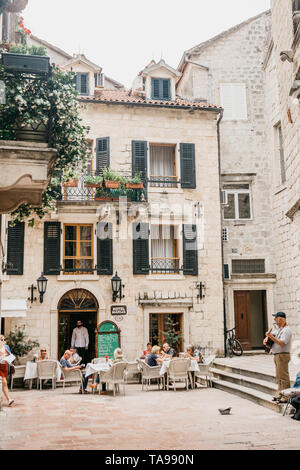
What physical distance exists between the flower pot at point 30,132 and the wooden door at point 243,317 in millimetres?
13281

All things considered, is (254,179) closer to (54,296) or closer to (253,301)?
(253,301)

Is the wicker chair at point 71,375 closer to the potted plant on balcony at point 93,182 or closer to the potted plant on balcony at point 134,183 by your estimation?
the potted plant on balcony at point 93,182

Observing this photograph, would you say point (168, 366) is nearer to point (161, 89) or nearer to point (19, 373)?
point (19, 373)

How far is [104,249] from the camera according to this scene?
16.5 m

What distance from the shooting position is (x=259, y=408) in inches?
365

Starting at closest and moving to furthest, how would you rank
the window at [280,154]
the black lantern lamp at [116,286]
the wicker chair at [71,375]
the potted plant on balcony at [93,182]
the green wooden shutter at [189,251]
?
the wicker chair at [71,375] < the black lantern lamp at [116,286] < the potted plant on balcony at [93,182] < the green wooden shutter at [189,251] < the window at [280,154]

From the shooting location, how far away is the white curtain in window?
1794cm

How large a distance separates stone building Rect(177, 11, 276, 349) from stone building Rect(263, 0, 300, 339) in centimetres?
50

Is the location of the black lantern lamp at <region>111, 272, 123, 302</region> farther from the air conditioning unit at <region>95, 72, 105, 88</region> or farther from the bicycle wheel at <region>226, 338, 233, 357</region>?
the air conditioning unit at <region>95, 72, 105, 88</region>

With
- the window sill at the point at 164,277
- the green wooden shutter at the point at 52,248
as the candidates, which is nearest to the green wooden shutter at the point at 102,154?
the green wooden shutter at the point at 52,248

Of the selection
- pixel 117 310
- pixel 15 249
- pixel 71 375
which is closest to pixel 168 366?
pixel 71 375

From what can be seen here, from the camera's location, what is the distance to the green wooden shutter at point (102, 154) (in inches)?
677

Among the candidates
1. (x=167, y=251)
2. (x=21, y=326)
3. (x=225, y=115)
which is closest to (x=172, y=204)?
(x=167, y=251)

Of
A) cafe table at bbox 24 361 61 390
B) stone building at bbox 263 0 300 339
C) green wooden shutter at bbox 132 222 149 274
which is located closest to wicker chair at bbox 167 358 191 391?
stone building at bbox 263 0 300 339
